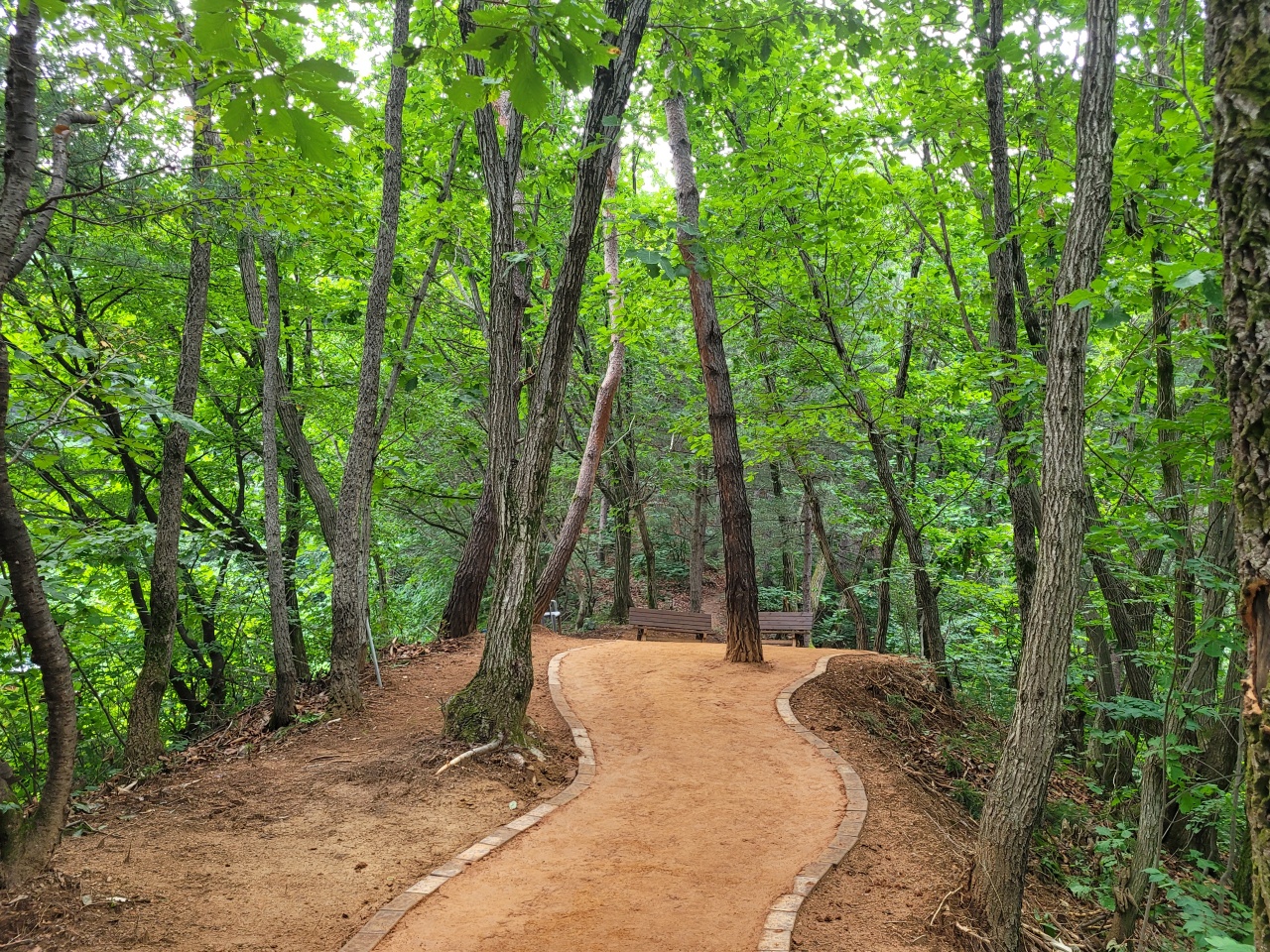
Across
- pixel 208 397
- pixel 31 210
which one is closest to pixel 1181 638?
pixel 31 210

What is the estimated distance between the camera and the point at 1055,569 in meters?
3.93

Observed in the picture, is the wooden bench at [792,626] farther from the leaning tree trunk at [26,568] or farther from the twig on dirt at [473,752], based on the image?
the leaning tree trunk at [26,568]

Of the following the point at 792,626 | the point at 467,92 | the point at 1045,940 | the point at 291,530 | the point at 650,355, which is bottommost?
the point at 1045,940

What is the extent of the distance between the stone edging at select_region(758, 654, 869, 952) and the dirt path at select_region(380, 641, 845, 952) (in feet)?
0.23

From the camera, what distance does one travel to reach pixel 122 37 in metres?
3.46

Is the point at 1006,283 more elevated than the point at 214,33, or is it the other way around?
the point at 1006,283

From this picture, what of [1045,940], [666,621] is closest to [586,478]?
[666,621]

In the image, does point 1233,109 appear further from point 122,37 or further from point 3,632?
point 3,632

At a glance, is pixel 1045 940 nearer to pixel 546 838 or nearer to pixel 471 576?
pixel 546 838

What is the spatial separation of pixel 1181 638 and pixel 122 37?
23.5ft

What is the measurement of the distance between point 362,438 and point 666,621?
7213mm

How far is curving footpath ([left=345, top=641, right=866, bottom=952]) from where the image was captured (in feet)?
11.4

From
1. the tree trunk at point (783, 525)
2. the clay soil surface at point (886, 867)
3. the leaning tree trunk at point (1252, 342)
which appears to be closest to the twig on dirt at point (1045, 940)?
the clay soil surface at point (886, 867)

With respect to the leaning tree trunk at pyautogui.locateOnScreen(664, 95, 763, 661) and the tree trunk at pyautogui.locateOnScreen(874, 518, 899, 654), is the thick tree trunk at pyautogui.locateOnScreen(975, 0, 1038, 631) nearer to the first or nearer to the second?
the leaning tree trunk at pyautogui.locateOnScreen(664, 95, 763, 661)
